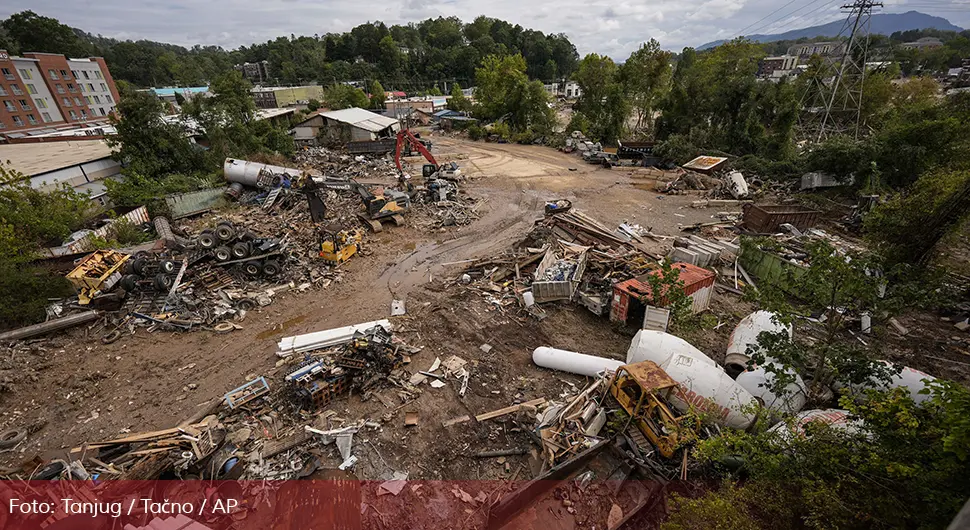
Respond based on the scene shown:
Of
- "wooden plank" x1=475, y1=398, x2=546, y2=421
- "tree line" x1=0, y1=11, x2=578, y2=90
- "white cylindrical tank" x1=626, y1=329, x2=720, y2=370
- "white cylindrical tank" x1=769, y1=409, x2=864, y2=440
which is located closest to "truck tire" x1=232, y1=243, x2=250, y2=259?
"wooden plank" x1=475, y1=398, x2=546, y2=421

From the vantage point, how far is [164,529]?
5.91m

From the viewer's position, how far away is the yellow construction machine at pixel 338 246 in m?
16.0

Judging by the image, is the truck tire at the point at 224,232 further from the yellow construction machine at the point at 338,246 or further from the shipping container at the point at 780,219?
the shipping container at the point at 780,219

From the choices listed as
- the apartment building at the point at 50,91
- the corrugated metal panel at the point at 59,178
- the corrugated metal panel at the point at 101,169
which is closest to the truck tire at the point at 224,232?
the corrugated metal panel at the point at 59,178

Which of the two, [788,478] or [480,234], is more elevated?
[788,478]

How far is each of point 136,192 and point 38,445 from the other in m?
18.0

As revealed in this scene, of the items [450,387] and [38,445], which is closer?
[38,445]

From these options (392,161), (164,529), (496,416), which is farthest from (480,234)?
(392,161)

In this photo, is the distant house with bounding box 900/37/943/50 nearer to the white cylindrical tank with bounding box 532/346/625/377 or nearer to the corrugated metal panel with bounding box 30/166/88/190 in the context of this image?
the white cylindrical tank with bounding box 532/346/625/377

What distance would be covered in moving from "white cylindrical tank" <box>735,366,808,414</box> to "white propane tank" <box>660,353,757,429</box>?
0.46 meters

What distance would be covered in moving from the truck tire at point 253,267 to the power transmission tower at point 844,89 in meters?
36.2

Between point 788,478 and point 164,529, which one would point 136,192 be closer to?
point 164,529

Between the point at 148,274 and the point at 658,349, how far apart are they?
17.0 metres

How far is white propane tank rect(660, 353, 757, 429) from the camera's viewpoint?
24.9 feet
